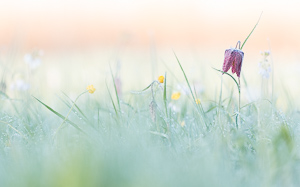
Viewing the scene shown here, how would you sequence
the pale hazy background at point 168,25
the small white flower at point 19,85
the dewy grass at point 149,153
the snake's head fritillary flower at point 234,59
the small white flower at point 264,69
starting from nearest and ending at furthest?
the dewy grass at point 149,153
the snake's head fritillary flower at point 234,59
the small white flower at point 264,69
the small white flower at point 19,85
the pale hazy background at point 168,25

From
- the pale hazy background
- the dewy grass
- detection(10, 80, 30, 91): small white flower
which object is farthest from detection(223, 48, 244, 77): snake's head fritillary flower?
the pale hazy background

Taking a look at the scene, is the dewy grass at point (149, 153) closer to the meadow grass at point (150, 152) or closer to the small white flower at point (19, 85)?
the meadow grass at point (150, 152)

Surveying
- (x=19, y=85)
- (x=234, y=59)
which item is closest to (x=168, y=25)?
(x=19, y=85)

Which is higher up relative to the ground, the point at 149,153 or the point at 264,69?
the point at 264,69

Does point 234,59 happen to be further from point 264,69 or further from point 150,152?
point 150,152

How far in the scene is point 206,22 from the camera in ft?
20.6

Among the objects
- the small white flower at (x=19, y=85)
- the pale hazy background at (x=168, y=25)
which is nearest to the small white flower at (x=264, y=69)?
the small white flower at (x=19, y=85)

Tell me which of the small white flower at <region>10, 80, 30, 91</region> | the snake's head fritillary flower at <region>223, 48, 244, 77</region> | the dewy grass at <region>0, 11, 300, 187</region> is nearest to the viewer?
the dewy grass at <region>0, 11, 300, 187</region>

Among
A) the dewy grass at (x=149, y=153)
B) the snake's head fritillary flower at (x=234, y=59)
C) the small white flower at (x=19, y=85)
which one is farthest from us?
the small white flower at (x=19, y=85)

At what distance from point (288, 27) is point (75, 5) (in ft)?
8.89

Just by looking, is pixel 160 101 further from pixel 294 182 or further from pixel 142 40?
pixel 142 40

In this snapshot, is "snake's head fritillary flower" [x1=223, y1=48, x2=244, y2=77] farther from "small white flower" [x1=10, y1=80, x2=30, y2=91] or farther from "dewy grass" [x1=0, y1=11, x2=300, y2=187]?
"small white flower" [x1=10, y1=80, x2=30, y2=91]

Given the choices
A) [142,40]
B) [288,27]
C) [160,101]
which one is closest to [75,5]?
[142,40]

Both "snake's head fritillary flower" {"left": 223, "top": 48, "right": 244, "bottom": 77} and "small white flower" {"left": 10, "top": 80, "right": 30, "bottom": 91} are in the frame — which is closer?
"snake's head fritillary flower" {"left": 223, "top": 48, "right": 244, "bottom": 77}
